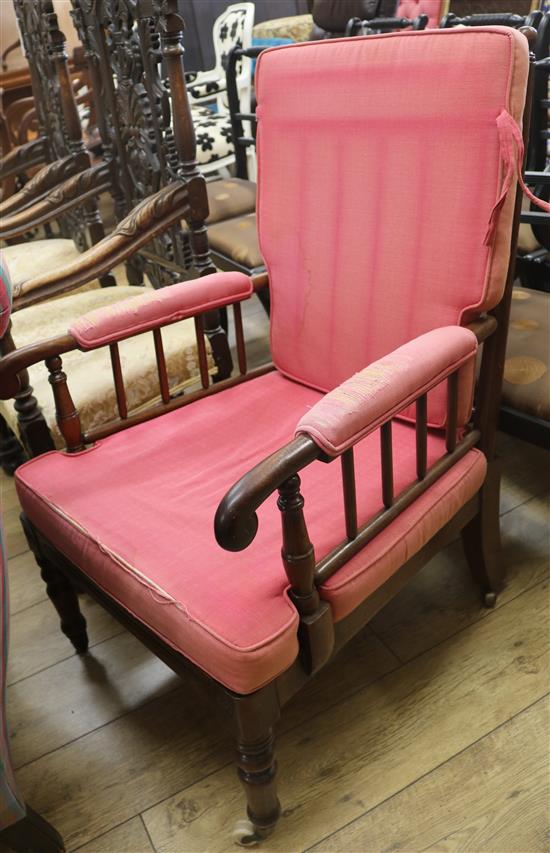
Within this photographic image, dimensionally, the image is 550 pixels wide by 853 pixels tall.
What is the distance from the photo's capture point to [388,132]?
1.05 metres

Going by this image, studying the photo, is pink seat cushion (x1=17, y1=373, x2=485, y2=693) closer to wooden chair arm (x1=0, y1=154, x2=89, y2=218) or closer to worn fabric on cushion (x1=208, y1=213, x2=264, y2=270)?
worn fabric on cushion (x1=208, y1=213, x2=264, y2=270)

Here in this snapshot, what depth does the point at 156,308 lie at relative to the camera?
117 cm

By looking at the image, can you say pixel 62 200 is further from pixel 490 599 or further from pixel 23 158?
pixel 490 599

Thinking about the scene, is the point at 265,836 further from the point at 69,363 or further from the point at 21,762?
the point at 69,363

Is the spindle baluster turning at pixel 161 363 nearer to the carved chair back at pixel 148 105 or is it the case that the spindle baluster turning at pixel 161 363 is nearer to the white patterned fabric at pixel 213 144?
the carved chair back at pixel 148 105

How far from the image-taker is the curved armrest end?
2.30 feet

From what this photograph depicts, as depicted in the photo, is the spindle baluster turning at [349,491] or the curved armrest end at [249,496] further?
the spindle baluster turning at [349,491]

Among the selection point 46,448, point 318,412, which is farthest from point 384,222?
point 46,448

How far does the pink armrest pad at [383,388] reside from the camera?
76 cm

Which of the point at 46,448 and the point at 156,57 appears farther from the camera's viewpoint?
the point at 156,57

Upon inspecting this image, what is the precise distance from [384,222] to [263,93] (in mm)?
340

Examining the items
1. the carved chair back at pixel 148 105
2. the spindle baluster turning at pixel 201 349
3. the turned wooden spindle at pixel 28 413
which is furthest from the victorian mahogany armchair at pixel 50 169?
the spindle baluster turning at pixel 201 349

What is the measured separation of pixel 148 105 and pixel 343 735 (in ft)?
4.60

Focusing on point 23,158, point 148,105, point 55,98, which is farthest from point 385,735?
point 23,158
